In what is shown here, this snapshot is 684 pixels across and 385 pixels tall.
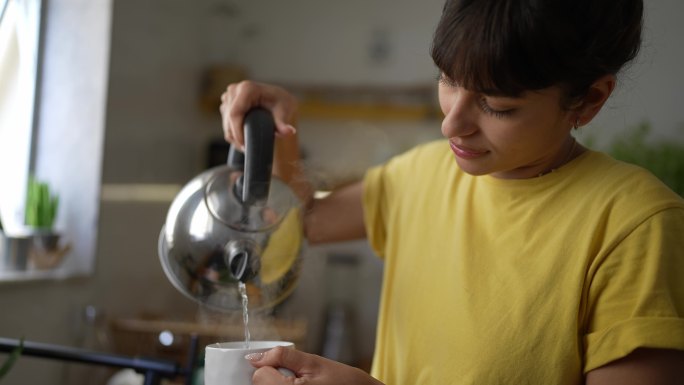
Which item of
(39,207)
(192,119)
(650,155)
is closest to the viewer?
(650,155)

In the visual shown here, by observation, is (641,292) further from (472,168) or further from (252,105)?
(252,105)

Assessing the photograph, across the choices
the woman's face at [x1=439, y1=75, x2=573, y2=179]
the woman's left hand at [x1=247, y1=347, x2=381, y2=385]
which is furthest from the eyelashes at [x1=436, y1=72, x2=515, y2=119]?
the woman's left hand at [x1=247, y1=347, x2=381, y2=385]

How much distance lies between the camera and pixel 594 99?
2.01ft

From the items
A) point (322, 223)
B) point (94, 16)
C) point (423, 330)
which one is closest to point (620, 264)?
point (423, 330)

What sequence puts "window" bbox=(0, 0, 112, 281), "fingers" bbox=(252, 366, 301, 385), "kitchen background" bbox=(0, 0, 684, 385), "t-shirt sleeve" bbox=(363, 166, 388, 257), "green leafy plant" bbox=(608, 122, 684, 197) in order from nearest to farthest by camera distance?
"fingers" bbox=(252, 366, 301, 385)
"t-shirt sleeve" bbox=(363, 166, 388, 257)
"green leafy plant" bbox=(608, 122, 684, 197)
"kitchen background" bbox=(0, 0, 684, 385)
"window" bbox=(0, 0, 112, 281)

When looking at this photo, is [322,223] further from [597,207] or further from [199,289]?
[597,207]

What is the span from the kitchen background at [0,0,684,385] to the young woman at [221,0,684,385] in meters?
0.15

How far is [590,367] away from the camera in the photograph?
0.57 meters

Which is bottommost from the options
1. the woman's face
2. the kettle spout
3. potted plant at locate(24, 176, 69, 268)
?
potted plant at locate(24, 176, 69, 268)

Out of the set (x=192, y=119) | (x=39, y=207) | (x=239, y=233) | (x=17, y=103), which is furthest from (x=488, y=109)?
(x=192, y=119)

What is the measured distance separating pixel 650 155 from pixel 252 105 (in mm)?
1376

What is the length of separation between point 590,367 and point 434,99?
2.89 metres

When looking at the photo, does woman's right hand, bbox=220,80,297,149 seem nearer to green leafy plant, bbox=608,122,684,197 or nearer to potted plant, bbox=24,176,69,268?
green leafy plant, bbox=608,122,684,197

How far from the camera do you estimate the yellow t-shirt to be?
0.56 meters
